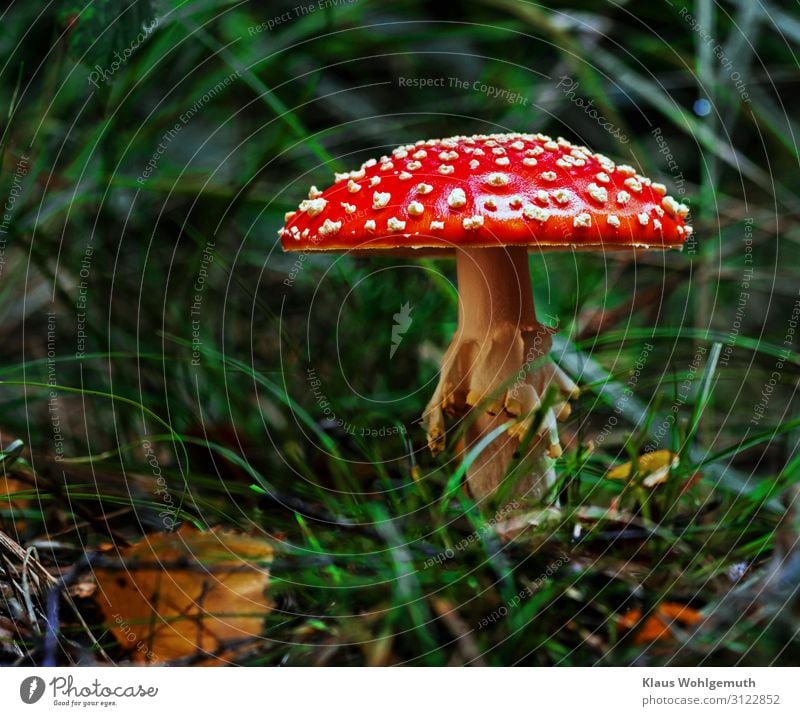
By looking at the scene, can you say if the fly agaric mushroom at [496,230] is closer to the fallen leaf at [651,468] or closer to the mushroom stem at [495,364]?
the mushroom stem at [495,364]

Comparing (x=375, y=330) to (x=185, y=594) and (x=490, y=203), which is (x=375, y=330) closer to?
(x=490, y=203)

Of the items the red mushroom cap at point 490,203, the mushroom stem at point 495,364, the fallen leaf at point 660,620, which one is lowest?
the fallen leaf at point 660,620

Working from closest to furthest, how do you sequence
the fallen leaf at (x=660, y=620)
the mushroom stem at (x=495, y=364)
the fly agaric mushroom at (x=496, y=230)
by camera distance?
the fallen leaf at (x=660, y=620) → the fly agaric mushroom at (x=496, y=230) → the mushroom stem at (x=495, y=364)

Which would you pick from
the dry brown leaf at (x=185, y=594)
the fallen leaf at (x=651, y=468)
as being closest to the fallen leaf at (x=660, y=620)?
the fallen leaf at (x=651, y=468)

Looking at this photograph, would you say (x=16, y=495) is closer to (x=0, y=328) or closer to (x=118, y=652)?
(x=118, y=652)

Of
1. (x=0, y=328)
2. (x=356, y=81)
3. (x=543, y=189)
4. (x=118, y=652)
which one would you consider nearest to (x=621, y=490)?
(x=543, y=189)

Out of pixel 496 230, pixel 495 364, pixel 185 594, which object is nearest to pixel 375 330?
pixel 495 364

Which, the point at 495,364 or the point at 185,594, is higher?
the point at 495,364
